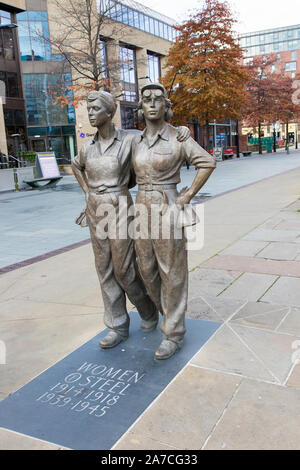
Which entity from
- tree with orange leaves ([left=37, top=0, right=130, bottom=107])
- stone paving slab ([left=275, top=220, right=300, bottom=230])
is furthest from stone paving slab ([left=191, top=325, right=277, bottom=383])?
tree with orange leaves ([left=37, top=0, right=130, bottom=107])

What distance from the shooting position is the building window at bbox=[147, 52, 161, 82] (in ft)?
134

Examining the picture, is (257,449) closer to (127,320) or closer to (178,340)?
(178,340)

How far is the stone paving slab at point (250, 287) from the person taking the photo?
16.8ft

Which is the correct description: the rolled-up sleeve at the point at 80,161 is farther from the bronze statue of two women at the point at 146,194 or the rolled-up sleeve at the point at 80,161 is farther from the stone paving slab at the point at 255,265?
the stone paving slab at the point at 255,265

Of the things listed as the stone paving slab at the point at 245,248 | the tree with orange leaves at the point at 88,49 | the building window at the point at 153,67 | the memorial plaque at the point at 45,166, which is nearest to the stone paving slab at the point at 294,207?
the stone paving slab at the point at 245,248

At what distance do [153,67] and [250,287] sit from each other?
130ft

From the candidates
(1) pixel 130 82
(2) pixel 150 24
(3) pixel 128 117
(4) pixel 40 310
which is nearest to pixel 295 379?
(4) pixel 40 310

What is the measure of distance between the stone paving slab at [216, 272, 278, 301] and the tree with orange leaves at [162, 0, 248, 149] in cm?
2183

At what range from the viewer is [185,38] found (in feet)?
92.3

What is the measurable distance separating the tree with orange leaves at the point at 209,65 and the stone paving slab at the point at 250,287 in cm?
2183

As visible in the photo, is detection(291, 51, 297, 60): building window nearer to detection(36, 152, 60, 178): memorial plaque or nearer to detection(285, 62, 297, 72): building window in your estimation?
detection(285, 62, 297, 72): building window

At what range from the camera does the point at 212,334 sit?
404 cm

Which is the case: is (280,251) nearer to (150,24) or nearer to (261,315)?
(261,315)
